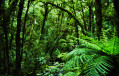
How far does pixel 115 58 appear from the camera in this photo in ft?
4.20

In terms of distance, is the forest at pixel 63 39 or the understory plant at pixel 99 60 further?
the forest at pixel 63 39

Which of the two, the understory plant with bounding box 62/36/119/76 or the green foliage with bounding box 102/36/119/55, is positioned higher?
the green foliage with bounding box 102/36/119/55

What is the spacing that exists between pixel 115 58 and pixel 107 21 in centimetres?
461

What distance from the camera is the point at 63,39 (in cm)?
425

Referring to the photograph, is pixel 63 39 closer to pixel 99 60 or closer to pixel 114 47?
pixel 114 47

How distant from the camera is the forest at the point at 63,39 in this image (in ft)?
4.38

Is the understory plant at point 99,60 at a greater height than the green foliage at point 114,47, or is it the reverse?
the green foliage at point 114,47

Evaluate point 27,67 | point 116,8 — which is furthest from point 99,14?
point 27,67

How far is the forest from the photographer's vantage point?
1335 millimetres

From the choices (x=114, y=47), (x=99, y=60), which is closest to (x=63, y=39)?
(x=114, y=47)

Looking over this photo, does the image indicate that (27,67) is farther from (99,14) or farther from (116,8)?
(116,8)

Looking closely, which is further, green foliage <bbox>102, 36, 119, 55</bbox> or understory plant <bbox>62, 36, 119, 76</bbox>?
green foliage <bbox>102, 36, 119, 55</bbox>

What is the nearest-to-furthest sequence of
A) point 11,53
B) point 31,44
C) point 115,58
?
point 115,58, point 11,53, point 31,44

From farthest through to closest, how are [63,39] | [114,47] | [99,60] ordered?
1. [63,39]
2. [114,47]
3. [99,60]
